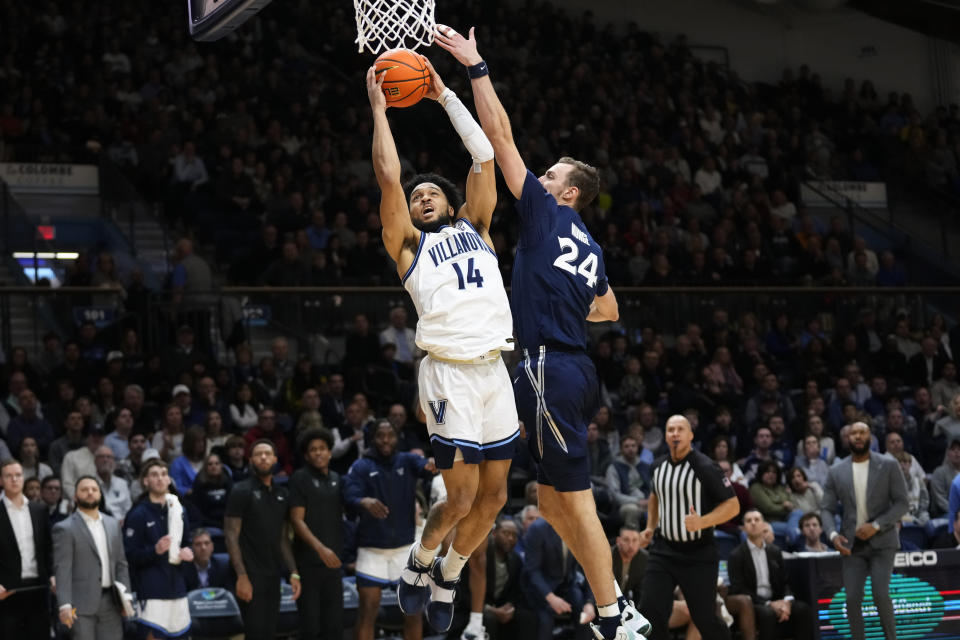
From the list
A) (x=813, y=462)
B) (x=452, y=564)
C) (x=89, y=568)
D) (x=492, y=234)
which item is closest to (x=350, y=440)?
(x=89, y=568)

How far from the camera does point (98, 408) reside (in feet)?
46.7

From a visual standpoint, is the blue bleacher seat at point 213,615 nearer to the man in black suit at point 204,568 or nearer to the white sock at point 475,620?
the man in black suit at point 204,568

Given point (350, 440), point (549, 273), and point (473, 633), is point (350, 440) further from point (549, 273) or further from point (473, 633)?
point (549, 273)

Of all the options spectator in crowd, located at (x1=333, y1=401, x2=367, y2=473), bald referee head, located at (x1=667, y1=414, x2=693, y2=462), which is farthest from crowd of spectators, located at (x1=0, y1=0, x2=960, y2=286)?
bald referee head, located at (x1=667, y1=414, x2=693, y2=462)

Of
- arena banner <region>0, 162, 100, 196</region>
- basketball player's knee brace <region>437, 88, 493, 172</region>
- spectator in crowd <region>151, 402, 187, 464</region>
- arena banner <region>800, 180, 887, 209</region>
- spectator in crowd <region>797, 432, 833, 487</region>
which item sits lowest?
spectator in crowd <region>797, 432, 833, 487</region>

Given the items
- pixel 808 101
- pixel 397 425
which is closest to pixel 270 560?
pixel 397 425

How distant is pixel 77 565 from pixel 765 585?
669 centimetres

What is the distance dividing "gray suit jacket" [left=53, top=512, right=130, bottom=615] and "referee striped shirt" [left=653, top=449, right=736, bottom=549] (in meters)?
4.86

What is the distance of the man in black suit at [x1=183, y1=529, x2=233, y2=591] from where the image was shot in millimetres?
11867

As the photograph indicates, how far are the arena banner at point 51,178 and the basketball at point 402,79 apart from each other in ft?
43.3

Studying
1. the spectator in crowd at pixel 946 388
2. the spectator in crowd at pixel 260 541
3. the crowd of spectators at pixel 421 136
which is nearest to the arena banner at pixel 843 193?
the crowd of spectators at pixel 421 136

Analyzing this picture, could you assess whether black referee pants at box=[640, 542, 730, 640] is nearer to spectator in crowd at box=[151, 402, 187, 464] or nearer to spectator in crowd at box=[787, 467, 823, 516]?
spectator in crowd at box=[787, 467, 823, 516]

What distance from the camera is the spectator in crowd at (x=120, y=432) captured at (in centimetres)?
1327

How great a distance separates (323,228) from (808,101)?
13.3 m
